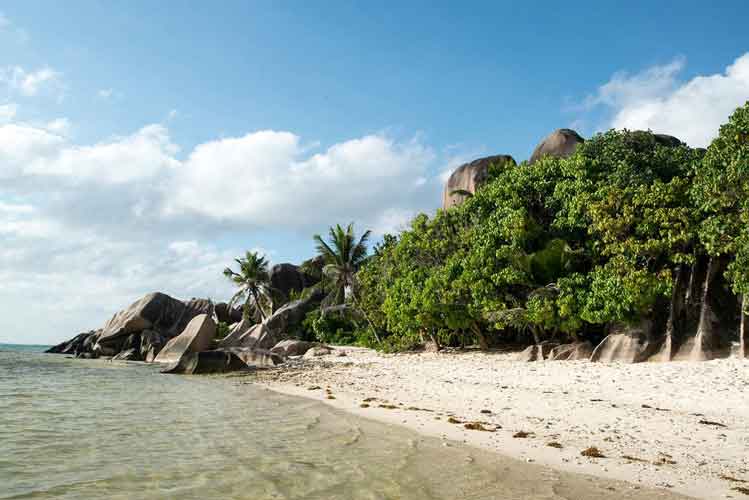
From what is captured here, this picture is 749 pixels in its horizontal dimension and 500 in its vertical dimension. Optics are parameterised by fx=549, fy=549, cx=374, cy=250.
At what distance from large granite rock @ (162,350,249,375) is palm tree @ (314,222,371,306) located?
14.6 meters

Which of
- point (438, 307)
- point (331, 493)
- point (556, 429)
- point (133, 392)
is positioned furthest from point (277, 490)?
point (438, 307)

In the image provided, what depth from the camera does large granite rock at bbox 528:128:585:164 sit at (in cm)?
2645

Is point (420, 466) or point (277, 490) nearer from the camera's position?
point (277, 490)

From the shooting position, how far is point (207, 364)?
68.4 feet

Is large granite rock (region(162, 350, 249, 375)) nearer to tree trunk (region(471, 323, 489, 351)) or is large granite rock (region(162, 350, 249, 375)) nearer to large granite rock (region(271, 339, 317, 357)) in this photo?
large granite rock (region(271, 339, 317, 357))

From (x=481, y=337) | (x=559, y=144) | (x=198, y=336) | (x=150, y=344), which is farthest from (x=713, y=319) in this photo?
(x=150, y=344)

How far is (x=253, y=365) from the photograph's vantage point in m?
23.4

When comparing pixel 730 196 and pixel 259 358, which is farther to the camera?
pixel 259 358

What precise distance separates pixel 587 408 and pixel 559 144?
19666 millimetres

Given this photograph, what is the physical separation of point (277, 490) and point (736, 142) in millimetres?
14602

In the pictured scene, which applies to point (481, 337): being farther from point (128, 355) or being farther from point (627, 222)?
point (128, 355)

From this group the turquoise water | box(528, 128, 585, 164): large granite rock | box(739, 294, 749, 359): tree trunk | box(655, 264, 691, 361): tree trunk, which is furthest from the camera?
box(528, 128, 585, 164): large granite rock

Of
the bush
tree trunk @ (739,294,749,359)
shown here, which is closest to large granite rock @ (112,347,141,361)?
the bush

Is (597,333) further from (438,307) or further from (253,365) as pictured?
(253,365)
